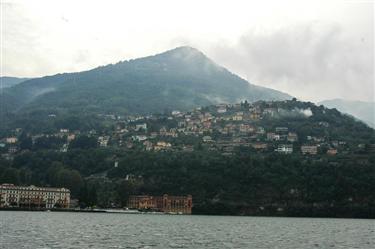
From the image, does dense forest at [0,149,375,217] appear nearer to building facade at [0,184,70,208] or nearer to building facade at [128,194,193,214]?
building facade at [128,194,193,214]

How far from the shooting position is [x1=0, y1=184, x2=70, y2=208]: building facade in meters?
146

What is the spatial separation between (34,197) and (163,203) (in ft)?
99.7

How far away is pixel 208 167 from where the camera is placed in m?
152

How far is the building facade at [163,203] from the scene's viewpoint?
145488 mm

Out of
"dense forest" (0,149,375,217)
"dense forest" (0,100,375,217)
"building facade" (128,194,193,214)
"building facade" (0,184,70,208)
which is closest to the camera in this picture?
"dense forest" (0,149,375,217)

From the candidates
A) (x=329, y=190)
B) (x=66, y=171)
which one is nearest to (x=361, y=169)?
(x=329, y=190)

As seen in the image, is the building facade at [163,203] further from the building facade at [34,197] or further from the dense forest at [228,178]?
the building facade at [34,197]

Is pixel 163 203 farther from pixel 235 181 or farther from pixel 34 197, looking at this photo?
pixel 34 197

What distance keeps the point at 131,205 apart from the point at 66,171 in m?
19.7

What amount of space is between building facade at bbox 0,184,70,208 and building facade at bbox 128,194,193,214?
16170 mm

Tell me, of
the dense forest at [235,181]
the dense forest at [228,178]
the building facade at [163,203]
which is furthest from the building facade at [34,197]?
the building facade at [163,203]

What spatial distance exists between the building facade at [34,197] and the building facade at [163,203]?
53.1 ft

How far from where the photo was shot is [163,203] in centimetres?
14950

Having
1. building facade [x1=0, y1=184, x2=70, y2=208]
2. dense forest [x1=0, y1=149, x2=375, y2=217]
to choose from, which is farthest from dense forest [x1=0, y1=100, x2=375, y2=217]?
building facade [x1=0, y1=184, x2=70, y2=208]
